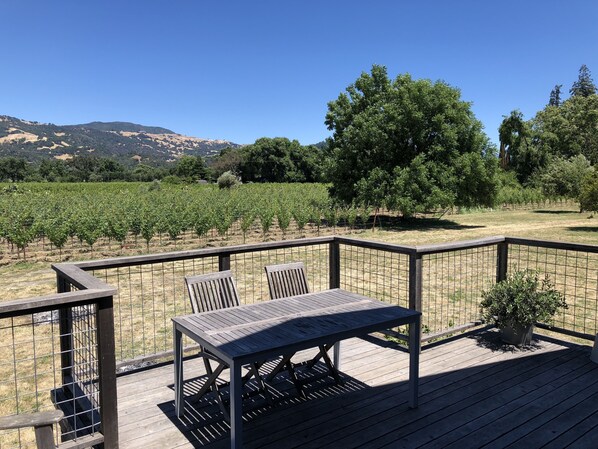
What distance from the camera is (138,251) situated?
44.6 feet

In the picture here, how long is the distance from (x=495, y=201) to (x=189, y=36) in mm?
28097

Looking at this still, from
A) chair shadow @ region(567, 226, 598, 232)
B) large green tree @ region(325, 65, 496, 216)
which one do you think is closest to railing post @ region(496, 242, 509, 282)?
large green tree @ region(325, 65, 496, 216)

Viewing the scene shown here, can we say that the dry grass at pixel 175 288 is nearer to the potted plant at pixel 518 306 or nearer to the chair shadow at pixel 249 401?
the potted plant at pixel 518 306

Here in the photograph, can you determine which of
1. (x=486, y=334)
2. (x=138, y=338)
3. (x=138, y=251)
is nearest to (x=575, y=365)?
(x=486, y=334)

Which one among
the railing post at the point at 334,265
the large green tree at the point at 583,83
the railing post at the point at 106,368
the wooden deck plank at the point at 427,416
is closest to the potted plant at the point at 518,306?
the wooden deck plank at the point at 427,416

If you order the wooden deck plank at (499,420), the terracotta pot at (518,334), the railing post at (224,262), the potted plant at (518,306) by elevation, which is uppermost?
the railing post at (224,262)

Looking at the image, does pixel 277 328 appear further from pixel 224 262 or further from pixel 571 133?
pixel 571 133

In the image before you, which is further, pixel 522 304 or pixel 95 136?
pixel 95 136

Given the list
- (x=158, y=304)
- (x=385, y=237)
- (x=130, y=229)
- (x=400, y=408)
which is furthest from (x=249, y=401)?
(x=385, y=237)

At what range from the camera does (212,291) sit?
3.28 metres

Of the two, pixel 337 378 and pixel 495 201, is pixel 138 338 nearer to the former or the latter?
pixel 337 378

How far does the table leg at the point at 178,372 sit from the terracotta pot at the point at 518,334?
3156 mm

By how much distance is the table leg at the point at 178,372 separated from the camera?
9.48 feet

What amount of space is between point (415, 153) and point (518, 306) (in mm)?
16656
